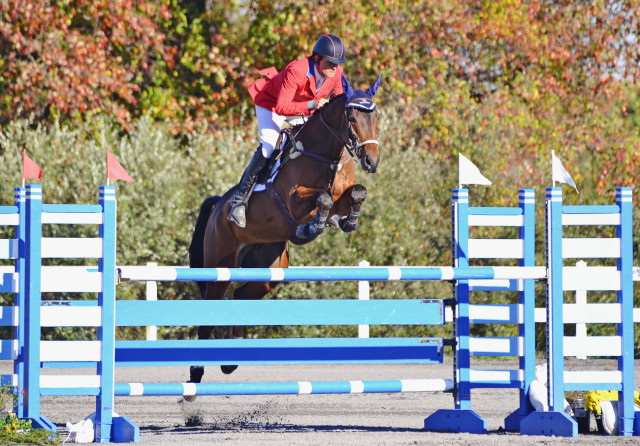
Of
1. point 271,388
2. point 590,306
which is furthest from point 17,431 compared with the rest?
point 590,306

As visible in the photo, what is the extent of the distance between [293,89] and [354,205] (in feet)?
3.04

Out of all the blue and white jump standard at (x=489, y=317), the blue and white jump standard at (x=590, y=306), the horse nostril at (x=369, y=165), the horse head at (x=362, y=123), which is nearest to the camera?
the blue and white jump standard at (x=590, y=306)

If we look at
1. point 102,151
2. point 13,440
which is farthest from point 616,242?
point 102,151

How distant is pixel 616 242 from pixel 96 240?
2.85 m

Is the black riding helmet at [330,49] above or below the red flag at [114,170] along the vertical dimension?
above

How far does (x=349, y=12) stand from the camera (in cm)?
1516

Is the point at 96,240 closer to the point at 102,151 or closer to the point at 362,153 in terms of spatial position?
the point at 362,153

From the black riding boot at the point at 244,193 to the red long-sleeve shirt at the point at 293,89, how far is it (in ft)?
1.25

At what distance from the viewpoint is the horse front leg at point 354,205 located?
21.6 ft

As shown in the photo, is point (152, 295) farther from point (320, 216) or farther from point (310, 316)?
point (310, 316)

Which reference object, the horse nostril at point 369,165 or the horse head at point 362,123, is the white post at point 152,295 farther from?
the horse nostril at point 369,165

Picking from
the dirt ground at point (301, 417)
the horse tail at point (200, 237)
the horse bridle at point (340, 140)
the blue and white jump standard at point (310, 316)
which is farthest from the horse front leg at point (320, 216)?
the horse tail at point (200, 237)

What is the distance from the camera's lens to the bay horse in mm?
6418

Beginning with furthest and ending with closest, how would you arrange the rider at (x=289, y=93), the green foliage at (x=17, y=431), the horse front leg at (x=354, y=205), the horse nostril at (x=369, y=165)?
the rider at (x=289, y=93)
the horse front leg at (x=354, y=205)
the horse nostril at (x=369, y=165)
the green foliage at (x=17, y=431)
